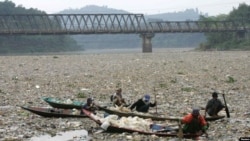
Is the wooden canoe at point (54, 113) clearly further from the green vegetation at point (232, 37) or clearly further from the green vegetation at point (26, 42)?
the green vegetation at point (26, 42)

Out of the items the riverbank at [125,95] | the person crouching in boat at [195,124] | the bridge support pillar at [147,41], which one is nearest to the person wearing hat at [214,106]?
the riverbank at [125,95]

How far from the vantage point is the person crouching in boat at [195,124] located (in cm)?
1212

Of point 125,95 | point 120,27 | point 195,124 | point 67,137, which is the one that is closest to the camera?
point 195,124

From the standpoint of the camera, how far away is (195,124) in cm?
1220

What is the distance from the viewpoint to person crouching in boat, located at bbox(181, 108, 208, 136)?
12117mm

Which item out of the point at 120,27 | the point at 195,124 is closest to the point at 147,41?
the point at 120,27

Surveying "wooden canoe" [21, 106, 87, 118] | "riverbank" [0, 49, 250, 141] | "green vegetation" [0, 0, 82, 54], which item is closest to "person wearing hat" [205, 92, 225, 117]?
"riverbank" [0, 49, 250, 141]

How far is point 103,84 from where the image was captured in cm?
2803

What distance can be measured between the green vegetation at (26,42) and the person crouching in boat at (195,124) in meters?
102

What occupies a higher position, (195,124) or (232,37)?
(232,37)

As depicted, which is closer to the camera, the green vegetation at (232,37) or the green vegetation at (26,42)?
the green vegetation at (232,37)

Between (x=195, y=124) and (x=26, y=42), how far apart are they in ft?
361

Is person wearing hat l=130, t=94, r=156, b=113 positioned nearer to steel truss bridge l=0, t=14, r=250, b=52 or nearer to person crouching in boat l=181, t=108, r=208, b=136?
person crouching in boat l=181, t=108, r=208, b=136

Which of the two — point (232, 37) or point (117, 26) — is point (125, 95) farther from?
point (232, 37)
